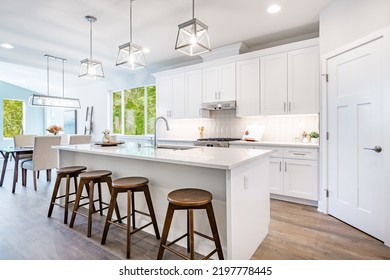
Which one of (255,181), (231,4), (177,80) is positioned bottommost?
(255,181)

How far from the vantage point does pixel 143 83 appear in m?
5.94

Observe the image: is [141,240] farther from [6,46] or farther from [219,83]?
[6,46]

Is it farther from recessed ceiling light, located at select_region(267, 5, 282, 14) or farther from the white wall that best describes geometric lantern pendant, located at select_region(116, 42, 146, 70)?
the white wall

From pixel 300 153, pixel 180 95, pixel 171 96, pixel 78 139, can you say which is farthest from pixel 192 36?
pixel 78 139

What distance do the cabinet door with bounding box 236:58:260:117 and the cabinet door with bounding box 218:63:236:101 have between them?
0.10 m

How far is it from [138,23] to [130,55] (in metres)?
0.97

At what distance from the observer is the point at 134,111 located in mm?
6324

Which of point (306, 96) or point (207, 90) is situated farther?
point (207, 90)

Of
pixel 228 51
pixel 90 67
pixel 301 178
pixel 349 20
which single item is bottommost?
pixel 301 178

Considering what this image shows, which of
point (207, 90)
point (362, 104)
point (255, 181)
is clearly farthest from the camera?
point (207, 90)

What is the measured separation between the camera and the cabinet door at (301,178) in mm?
3092
